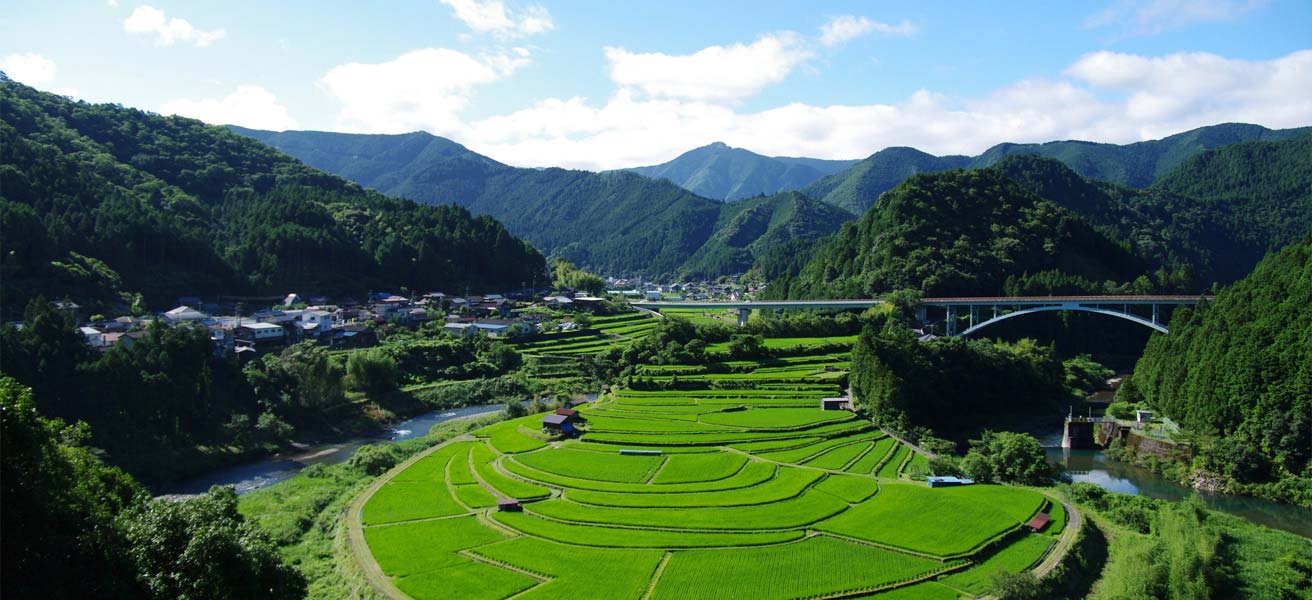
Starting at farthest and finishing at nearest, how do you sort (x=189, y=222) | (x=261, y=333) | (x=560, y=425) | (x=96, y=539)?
1. (x=189, y=222)
2. (x=261, y=333)
3. (x=560, y=425)
4. (x=96, y=539)

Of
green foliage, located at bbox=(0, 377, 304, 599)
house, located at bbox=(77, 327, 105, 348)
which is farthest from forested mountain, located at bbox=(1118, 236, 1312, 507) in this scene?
house, located at bbox=(77, 327, 105, 348)

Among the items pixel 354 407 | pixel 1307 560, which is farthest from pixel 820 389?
pixel 354 407

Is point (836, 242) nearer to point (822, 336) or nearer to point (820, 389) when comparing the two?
point (822, 336)

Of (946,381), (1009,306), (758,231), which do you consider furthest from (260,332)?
(758,231)

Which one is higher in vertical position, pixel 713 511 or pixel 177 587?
pixel 177 587

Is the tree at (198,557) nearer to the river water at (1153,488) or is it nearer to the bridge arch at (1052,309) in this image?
the river water at (1153,488)

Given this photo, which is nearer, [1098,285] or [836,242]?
[1098,285]

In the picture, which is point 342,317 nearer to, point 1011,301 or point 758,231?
point 1011,301
